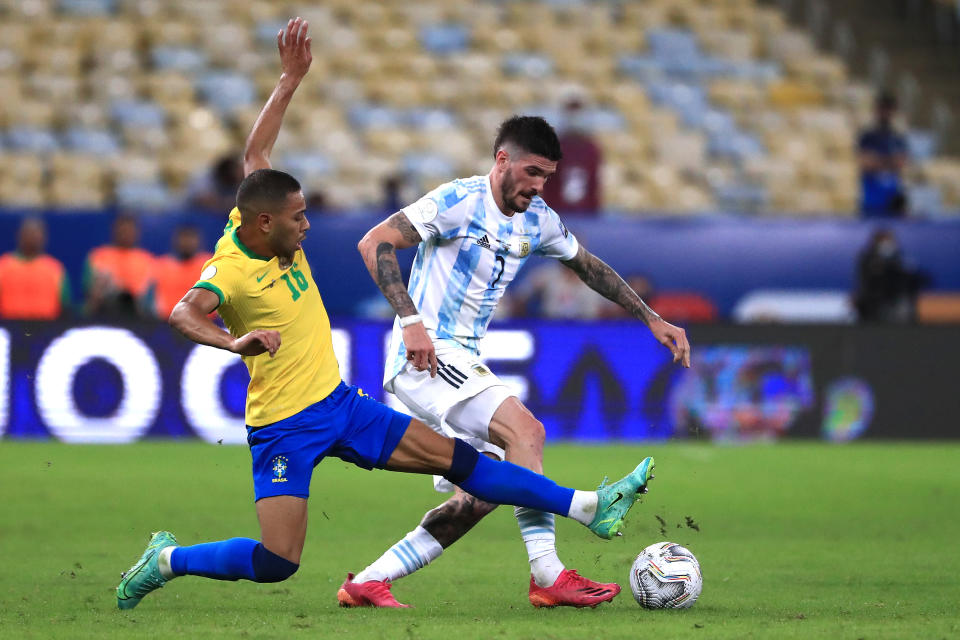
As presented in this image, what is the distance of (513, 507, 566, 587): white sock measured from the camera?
21.8 ft

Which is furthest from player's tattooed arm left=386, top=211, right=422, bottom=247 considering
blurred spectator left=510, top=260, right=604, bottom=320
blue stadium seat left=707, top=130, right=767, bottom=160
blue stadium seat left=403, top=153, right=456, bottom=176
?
blue stadium seat left=707, top=130, right=767, bottom=160

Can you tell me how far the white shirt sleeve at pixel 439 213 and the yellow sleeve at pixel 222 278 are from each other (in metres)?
0.90

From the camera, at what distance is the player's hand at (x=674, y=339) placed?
6902 millimetres

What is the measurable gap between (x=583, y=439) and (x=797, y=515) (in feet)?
16.0

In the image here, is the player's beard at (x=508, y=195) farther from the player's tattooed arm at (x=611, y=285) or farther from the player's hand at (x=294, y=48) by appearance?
the player's hand at (x=294, y=48)

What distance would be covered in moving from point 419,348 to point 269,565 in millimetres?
1062

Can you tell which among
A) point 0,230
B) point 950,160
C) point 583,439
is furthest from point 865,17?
point 0,230

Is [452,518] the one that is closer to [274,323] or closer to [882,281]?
[274,323]

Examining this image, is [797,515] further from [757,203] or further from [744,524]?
[757,203]

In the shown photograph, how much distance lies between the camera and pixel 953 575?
7.59 meters

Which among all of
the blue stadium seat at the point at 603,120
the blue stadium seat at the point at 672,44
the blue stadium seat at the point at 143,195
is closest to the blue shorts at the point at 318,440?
the blue stadium seat at the point at 143,195

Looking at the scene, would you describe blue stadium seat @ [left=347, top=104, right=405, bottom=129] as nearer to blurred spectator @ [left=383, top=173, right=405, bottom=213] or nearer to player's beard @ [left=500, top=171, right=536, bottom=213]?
blurred spectator @ [left=383, top=173, right=405, bottom=213]

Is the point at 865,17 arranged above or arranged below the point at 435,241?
above

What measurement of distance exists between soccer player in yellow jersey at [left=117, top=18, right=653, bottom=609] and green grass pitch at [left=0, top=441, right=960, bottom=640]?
10.2 inches
